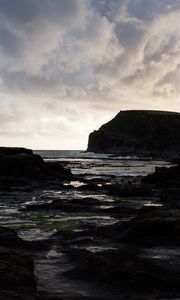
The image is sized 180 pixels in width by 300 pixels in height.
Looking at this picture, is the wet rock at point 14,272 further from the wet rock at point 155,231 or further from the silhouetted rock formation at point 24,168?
the silhouetted rock formation at point 24,168

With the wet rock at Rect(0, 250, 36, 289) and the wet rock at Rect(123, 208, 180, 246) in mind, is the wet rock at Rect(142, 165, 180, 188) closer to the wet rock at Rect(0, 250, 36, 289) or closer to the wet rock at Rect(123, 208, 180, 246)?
the wet rock at Rect(123, 208, 180, 246)

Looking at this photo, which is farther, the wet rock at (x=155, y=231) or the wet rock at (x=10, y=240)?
the wet rock at (x=155, y=231)

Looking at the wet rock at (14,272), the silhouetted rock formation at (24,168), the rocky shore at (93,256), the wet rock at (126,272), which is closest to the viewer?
the wet rock at (14,272)

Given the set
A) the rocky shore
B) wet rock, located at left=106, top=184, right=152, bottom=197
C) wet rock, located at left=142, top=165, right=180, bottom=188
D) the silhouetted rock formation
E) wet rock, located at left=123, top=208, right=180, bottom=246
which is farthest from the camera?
the silhouetted rock formation

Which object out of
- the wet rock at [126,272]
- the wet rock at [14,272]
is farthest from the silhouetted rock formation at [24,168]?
the wet rock at [14,272]

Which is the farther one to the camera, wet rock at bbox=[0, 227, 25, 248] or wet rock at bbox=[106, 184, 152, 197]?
wet rock at bbox=[106, 184, 152, 197]

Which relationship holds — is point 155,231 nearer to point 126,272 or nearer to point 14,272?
point 126,272

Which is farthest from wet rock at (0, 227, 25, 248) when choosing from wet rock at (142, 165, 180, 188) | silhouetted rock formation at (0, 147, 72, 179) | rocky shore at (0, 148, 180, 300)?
silhouetted rock formation at (0, 147, 72, 179)

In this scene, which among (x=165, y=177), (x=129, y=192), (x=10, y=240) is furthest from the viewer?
(x=165, y=177)

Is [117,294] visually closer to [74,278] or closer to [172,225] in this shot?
[74,278]

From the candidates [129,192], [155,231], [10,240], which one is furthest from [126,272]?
[129,192]

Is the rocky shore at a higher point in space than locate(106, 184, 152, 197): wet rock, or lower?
lower

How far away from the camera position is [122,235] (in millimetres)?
17422

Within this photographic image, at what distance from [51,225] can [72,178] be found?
34.2 m
